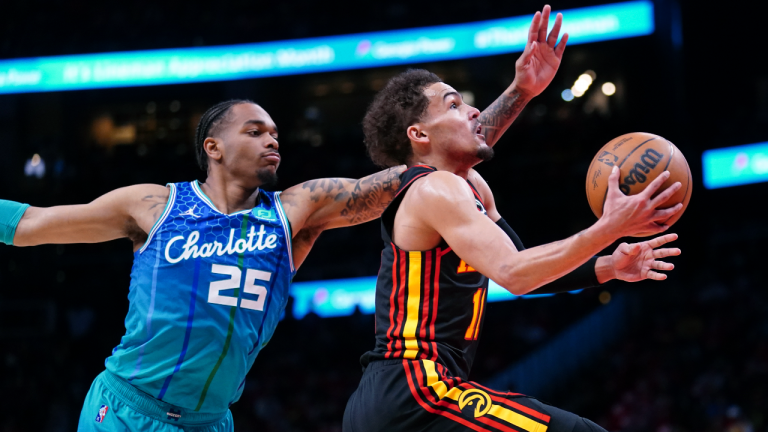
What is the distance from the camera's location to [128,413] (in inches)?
127

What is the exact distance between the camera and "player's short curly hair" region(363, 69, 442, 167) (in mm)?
3205

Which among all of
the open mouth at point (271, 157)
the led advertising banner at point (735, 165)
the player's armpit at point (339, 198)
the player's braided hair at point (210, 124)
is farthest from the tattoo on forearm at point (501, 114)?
the led advertising banner at point (735, 165)

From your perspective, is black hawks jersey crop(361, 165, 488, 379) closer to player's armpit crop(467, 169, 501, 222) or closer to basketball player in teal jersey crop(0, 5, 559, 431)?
player's armpit crop(467, 169, 501, 222)

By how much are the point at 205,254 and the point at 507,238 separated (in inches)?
60.4

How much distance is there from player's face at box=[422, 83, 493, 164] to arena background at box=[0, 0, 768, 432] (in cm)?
905

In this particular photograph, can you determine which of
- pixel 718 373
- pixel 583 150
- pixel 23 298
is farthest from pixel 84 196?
pixel 718 373

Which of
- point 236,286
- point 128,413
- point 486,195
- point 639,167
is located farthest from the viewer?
point 486,195

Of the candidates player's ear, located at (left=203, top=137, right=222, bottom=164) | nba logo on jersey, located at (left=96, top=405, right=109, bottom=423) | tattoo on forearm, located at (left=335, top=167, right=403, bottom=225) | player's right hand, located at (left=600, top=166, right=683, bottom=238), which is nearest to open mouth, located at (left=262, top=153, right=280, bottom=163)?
player's ear, located at (left=203, top=137, right=222, bottom=164)

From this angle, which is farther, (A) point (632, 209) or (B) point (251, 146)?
(B) point (251, 146)

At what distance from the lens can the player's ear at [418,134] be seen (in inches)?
122

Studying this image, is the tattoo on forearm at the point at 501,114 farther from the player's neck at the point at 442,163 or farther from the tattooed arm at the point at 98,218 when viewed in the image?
the tattooed arm at the point at 98,218

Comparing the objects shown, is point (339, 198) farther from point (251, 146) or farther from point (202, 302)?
point (202, 302)

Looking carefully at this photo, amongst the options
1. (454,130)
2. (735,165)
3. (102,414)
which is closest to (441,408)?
(454,130)

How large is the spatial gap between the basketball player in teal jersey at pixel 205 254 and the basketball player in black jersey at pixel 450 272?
738 mm
